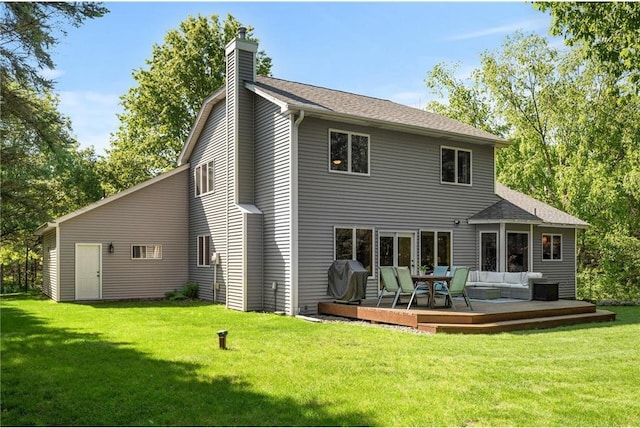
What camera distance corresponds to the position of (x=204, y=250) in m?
17.1

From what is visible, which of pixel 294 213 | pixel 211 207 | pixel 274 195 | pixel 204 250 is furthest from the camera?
pixel 204 250

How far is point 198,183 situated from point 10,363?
11731 millimetres

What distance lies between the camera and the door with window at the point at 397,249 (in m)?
14.2

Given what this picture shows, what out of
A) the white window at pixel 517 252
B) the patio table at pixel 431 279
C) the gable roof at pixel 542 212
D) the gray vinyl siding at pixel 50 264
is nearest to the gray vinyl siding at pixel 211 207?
the gray vinyl siding at pixel 50 264

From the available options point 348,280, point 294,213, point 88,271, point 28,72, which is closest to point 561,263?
point 348,280

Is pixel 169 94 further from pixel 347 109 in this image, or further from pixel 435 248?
pixel 435 248

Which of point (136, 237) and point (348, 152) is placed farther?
point (136, 237)

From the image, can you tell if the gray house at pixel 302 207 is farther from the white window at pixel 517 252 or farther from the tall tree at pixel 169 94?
the tall tree at pixel 169 94

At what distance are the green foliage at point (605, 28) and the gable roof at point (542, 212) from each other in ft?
26.3

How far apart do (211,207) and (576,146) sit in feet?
55.4

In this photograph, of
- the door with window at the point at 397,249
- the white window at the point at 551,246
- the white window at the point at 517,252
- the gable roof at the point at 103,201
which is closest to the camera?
the door with window at the point at 397,249

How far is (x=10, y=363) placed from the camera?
679 cm

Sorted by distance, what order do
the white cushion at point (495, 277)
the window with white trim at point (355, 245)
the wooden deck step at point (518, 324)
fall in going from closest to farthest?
the wooden deck step at point (518, 324) → the window with white trim at point (355, 245) → the white cushion at point (495, 277)

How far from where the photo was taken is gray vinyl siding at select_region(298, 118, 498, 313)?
13.0m
